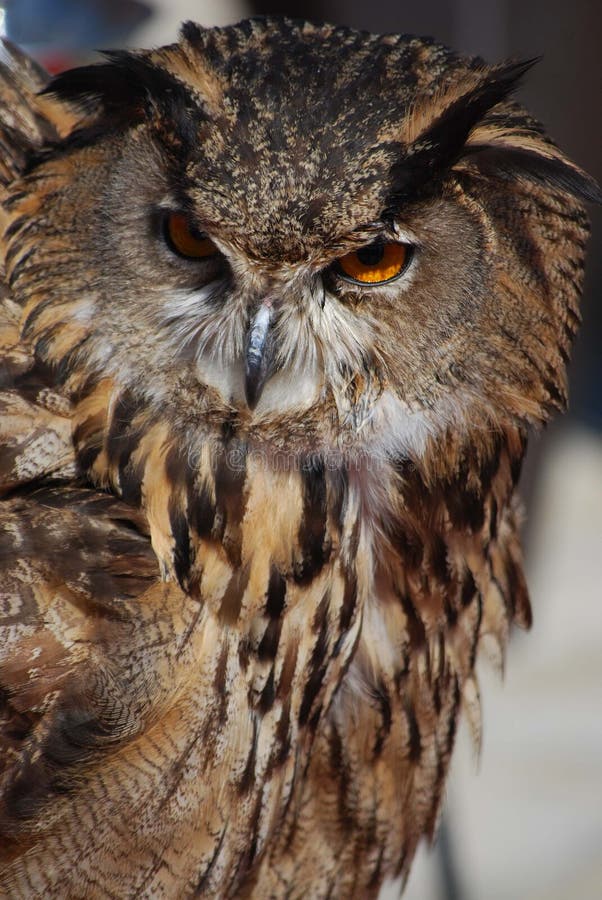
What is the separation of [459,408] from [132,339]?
12.8 inches

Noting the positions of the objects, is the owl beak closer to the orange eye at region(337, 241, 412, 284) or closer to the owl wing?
the orange eye at region(337, 241, 412, 284)

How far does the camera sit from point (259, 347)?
87cm

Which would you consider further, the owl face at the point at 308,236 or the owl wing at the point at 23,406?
the owl wing at the point at 23,406

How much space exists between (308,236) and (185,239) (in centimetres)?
12

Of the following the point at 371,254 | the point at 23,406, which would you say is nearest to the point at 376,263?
the point at 371,254

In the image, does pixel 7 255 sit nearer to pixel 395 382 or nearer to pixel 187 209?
pixel 187 209

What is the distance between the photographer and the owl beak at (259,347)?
0.87m

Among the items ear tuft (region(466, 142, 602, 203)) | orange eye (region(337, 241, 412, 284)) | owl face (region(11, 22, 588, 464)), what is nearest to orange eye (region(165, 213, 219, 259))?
owl face (region(11, 22, 588, 464))

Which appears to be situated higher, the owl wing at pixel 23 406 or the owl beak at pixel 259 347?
the owl beak at pixel 259 347

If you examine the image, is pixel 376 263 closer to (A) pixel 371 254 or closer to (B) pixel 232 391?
(A) pixel 371 254

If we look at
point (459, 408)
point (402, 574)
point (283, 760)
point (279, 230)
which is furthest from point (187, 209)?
point (283, 760)

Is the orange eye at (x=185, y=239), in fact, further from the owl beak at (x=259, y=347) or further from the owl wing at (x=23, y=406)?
the owl wing at (x=23, y=406)

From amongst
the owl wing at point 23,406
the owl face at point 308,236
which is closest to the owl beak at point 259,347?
the owl face at point 308,236

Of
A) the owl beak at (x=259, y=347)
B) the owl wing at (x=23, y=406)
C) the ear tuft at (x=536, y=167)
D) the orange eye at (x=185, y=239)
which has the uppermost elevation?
the ear tuft at (x=536, y=167)
